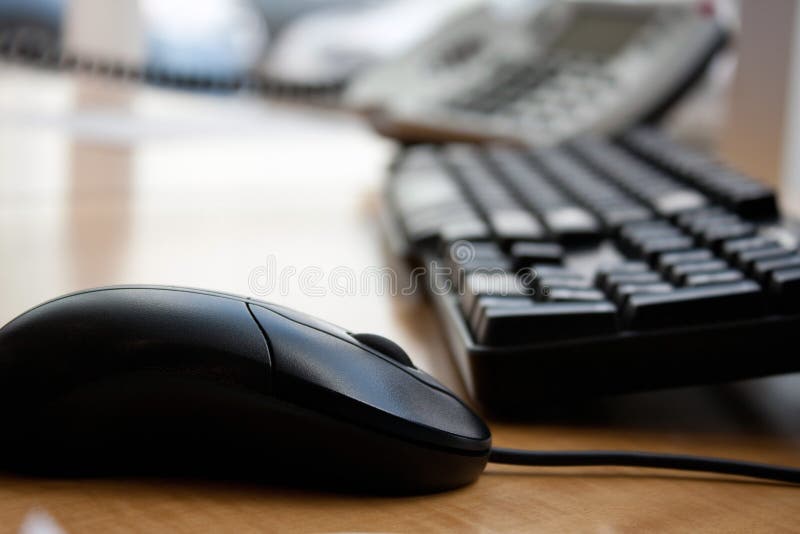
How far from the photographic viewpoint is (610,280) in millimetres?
357

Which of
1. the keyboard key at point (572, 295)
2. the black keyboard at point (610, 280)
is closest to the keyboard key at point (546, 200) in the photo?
the black keyboard at point (610, 280)

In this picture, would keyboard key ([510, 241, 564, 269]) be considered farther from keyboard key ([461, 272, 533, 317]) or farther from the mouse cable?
the mouse cable

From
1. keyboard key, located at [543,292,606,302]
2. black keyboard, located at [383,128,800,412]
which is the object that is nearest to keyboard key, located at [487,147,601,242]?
black keyboard, located at [383,128,800,412]

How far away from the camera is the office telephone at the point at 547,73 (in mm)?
788

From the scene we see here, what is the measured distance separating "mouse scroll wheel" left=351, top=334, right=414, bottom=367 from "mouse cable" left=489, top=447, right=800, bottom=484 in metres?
0.04

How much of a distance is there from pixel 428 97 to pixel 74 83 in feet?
1.88

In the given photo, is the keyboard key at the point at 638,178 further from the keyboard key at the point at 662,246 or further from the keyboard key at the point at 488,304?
the keyboard key at the point at 488,304

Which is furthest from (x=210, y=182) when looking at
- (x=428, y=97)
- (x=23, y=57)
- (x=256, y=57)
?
(x=256, y=57)

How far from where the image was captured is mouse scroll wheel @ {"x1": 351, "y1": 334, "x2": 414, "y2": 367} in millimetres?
288

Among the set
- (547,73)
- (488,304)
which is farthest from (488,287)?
(547,73)

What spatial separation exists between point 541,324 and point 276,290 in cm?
18

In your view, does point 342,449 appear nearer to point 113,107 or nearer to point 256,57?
point 113,107

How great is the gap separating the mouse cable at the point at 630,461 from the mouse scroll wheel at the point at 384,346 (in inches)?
1.5

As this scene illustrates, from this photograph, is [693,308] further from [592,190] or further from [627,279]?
[592,190]
